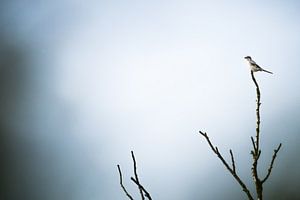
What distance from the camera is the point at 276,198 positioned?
1258 inches

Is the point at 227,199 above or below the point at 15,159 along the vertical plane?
below

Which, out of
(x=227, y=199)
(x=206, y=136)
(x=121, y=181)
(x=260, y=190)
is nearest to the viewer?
(x=260, y=190)

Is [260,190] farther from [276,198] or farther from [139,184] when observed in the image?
[276,198]

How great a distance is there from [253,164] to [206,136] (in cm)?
36

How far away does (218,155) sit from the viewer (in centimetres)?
262

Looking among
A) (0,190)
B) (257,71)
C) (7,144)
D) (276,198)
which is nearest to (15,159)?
(7,144)

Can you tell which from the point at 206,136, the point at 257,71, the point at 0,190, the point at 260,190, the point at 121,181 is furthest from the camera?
the point at 0,190

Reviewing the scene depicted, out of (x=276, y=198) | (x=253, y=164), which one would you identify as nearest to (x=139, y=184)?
(x=253, y=164)

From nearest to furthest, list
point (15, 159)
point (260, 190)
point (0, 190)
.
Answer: point (260, 190), point (0, 190), point (15, 159)

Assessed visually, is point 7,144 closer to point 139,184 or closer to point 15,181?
point 15,181

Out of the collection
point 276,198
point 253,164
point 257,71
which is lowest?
point 253,164

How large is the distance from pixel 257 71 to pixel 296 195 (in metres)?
31.2

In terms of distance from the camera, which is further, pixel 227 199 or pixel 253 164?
pixel 227 199

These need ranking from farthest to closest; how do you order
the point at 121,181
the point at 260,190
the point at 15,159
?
1. the point at 15,159
2. the point at 121,181
3. the point at 260,190
